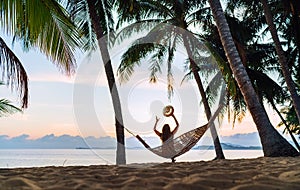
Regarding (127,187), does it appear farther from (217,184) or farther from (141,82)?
(141,82)

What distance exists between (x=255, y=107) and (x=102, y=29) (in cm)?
298

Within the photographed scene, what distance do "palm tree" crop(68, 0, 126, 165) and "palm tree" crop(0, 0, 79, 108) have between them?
5.66 feet

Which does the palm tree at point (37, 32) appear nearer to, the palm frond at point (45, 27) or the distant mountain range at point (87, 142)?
the palm frond at point (45, 27)

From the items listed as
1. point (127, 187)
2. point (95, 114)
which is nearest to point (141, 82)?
point (95, 114)

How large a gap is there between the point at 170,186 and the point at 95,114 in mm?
4727

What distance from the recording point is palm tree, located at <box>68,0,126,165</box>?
5.70 meters

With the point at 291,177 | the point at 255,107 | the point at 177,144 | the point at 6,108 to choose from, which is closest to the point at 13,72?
the point at 177,144

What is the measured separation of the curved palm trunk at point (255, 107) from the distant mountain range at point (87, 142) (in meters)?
1.70

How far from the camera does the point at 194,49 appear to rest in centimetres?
900

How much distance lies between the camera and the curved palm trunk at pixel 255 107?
4.86m

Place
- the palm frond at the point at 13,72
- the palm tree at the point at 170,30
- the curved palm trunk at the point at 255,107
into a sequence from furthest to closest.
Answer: the palm tree at the point at 170,30
the curved palm trunk at the point at 255,107
the palm frond at the point at 13,72

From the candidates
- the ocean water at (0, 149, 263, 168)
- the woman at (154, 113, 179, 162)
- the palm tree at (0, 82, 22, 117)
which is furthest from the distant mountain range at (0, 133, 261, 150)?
the palm tree at (0, 82, 22, 117)

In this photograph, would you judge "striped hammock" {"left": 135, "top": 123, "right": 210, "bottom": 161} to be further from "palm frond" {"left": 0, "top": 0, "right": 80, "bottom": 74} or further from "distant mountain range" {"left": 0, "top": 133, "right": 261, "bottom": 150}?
"palm frond" {"left": 0, "top": 0, "right": 80, "bottom": 74}

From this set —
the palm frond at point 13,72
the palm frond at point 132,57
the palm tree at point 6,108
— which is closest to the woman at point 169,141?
the palm frond at point 132,57
